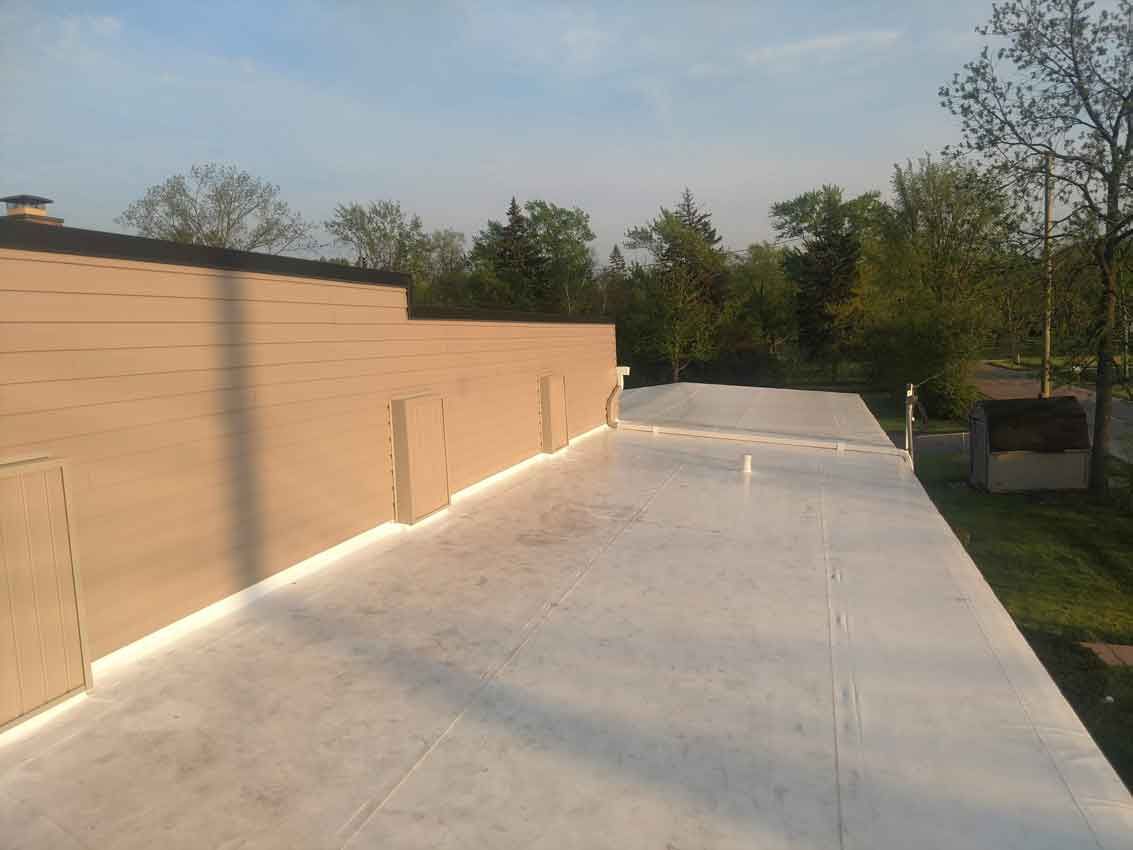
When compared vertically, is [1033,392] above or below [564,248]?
below

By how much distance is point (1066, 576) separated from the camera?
1062cm

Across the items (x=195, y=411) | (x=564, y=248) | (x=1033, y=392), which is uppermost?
(x=564, y=248)

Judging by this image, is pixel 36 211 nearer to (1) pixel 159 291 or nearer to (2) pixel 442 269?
(1) pixel 159 291

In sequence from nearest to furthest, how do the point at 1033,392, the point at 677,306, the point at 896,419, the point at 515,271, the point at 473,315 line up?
the point at 473,315
the point at 896,419
the point at 1033,392
the point at 677,306
the point at 515,271

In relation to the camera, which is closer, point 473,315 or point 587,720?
point 587,720

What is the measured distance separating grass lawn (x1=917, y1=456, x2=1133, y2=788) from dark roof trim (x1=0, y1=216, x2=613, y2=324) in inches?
278

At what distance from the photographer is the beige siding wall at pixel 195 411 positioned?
11.2 ft

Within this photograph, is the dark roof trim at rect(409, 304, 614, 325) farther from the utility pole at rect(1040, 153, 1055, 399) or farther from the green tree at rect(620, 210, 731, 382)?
the green tree at rect(620, 210, 731, 382)

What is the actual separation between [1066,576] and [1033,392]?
23.7m

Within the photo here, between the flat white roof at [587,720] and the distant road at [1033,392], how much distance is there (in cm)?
1767

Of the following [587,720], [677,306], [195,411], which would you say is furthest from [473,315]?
[677,306]

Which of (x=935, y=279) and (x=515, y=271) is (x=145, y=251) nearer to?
(x=935, y=279)

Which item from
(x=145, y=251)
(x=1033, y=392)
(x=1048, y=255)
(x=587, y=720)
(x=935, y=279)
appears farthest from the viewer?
(x=935, y=279)

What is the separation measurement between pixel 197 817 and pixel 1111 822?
3420 mm
